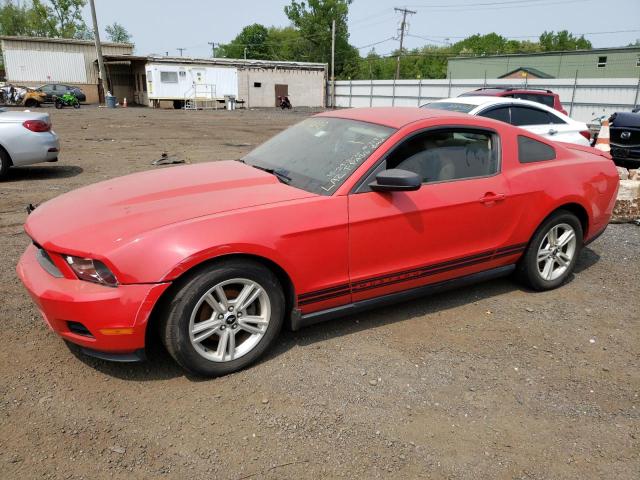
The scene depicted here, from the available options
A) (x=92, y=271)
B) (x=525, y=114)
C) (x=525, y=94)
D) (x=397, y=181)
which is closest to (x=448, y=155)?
(x=397, y=181)

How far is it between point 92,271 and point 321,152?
1775 mm

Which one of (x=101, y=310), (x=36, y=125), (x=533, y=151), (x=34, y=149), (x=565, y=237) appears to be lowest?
(x=565, y=237)

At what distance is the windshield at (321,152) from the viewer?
3.33 meters

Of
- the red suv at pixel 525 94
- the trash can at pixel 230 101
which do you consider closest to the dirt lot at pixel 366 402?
the red suv at pixel 525 94

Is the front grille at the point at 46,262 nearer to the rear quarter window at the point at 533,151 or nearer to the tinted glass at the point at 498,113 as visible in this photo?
the rear quarter window at the point at 533,151

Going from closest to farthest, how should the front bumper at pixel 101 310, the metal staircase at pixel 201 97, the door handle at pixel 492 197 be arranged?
the front bumper at pixel 101 310
the door handle at pixel 492 197
the metal staircase at pixel 201 97

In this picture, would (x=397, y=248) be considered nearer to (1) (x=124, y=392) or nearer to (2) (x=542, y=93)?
(1) (x=124, y=392)

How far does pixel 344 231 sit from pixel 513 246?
1.67 metres

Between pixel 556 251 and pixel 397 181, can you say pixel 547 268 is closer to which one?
pixel 556 251

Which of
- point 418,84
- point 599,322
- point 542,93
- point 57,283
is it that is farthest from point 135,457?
point 418,84

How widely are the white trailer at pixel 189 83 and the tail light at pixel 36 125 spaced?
101ft

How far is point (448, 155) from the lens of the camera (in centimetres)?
367

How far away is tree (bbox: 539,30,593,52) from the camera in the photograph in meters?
92.8

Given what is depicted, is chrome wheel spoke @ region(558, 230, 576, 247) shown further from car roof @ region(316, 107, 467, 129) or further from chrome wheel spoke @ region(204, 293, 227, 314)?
chrome wheel spoke @ region(204, 293, 227, 314)
